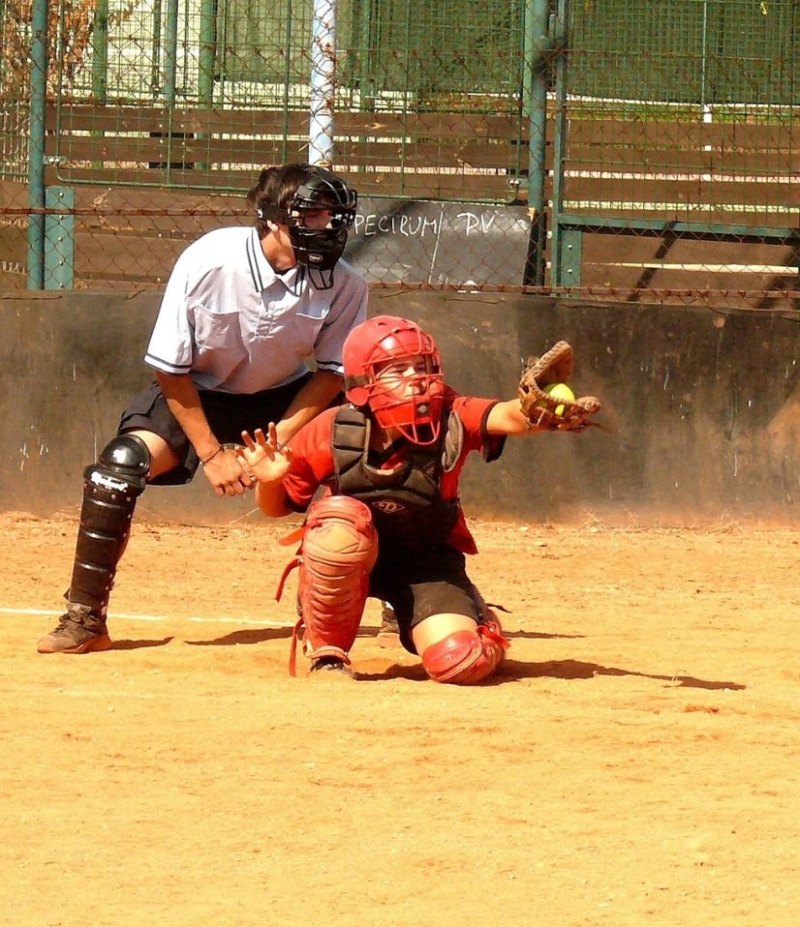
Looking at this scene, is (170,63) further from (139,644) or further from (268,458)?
(268,458)

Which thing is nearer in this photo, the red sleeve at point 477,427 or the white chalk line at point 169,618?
the red sleeve at point 477,427

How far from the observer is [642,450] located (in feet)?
29.9

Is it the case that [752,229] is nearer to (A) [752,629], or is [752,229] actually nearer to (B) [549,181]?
(B) [549,181]

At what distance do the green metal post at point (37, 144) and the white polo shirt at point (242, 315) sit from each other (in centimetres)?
362

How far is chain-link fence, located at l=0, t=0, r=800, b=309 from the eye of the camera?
9445 mm

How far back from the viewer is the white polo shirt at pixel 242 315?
588 centimetres

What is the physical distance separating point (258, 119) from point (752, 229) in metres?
3.19

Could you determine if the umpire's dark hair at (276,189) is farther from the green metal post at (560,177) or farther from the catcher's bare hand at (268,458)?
the green metal post at (560,177)

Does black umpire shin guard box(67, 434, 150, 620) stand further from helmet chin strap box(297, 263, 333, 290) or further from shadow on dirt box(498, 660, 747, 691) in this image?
shadow on dirt box(498, 660, 747, 691)

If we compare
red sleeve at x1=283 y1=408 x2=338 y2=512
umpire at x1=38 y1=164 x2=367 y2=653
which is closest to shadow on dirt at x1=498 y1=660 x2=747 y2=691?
red sleeve at x1=283 y1=408 x2=338 y2=512

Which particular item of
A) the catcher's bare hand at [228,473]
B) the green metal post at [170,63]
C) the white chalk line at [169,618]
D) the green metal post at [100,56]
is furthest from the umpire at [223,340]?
the green metal post at [100,56]

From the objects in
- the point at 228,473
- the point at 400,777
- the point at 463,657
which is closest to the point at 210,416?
the point at 228,473

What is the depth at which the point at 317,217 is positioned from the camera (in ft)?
19.1

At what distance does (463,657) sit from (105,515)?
4.83 feet
